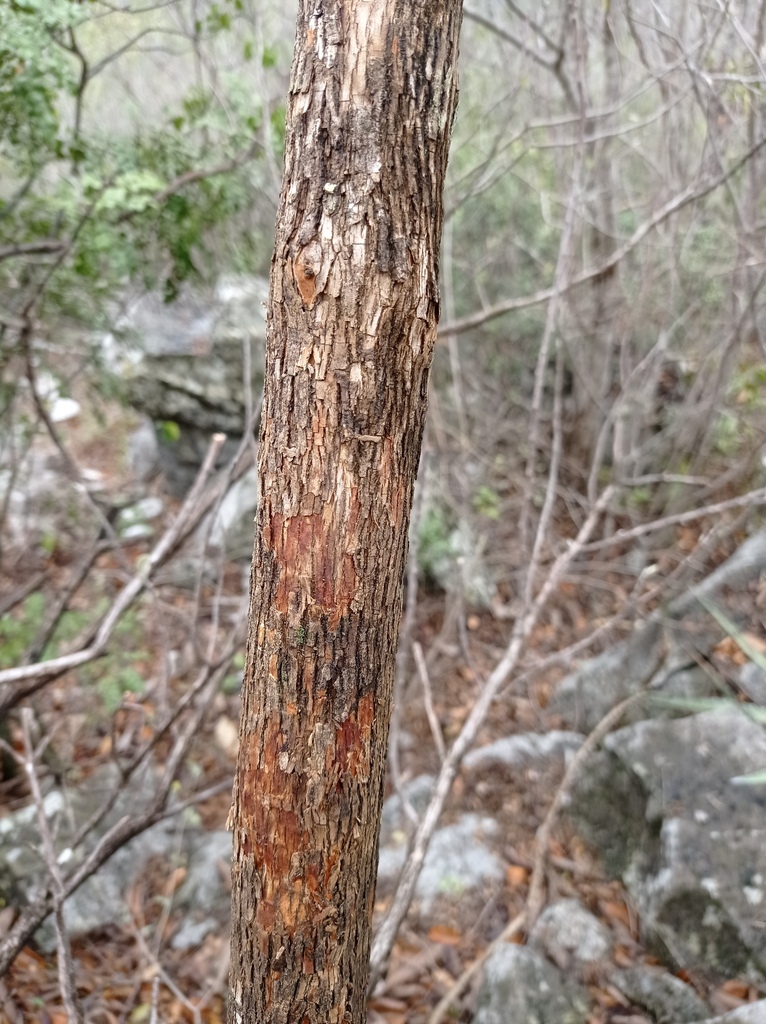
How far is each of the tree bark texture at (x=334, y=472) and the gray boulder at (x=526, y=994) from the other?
119 cm

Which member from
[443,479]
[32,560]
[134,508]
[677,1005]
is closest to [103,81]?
[134,508]

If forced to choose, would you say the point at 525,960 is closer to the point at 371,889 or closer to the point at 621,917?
the point at 621,917

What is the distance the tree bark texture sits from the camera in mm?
972

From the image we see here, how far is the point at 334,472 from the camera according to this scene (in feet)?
3.46

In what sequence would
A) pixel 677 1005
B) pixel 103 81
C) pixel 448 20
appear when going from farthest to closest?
pixel 103 81, pixel 677 1005, pixel 448 20

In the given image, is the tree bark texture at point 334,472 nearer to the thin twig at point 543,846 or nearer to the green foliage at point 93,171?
the thin twig at point 543,846

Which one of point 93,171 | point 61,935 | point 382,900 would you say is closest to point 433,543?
point 382,900

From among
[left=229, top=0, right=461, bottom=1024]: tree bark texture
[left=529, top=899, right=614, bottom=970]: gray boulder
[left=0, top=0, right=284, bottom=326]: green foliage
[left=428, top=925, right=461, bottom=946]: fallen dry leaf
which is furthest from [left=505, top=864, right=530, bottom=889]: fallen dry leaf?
[left=0, top=0, right=284, bottom=326]: green foliage

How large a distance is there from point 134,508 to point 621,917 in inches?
175

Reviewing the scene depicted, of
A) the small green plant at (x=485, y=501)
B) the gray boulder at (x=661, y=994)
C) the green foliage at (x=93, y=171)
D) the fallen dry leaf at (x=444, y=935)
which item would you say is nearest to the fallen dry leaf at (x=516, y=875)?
the fallen dry leaf at (x=444, y=935)

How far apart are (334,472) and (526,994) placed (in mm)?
2138

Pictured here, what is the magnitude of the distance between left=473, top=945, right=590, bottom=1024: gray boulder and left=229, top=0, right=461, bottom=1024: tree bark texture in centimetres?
119

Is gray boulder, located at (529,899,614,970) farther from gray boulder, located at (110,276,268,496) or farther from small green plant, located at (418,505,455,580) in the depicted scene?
gray boulder, located at (110,276,268,496)

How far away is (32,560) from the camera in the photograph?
4.77 meters
